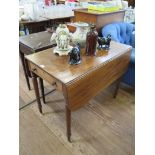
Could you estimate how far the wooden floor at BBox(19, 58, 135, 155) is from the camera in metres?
1.46

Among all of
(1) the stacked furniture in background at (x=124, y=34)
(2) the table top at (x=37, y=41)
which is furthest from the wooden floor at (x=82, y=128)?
(2) the table top at (x=37, y=41)

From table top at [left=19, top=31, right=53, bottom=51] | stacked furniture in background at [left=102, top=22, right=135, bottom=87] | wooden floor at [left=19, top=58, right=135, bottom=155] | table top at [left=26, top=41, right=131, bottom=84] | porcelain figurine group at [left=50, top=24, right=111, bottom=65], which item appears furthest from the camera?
stacked furniture in background at [left=102, top=22, right=135, bottom=87]

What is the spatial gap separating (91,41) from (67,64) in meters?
0.31

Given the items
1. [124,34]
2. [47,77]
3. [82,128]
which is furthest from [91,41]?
[124,34]

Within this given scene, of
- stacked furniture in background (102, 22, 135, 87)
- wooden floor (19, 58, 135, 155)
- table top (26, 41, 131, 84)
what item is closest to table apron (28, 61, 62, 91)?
table top (26, 41, 131, 84)

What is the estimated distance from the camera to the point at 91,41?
1408 millimetres

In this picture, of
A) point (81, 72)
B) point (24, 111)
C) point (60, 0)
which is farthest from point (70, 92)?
point (60, 0)

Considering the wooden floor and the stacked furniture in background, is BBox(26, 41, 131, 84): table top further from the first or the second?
the wooden floor

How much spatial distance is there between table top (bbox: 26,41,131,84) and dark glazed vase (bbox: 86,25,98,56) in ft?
0.17

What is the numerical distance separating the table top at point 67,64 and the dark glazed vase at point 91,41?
0.05m

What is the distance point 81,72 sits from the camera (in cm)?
122

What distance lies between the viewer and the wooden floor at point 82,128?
1.46m

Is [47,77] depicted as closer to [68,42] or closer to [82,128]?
[68,42]
